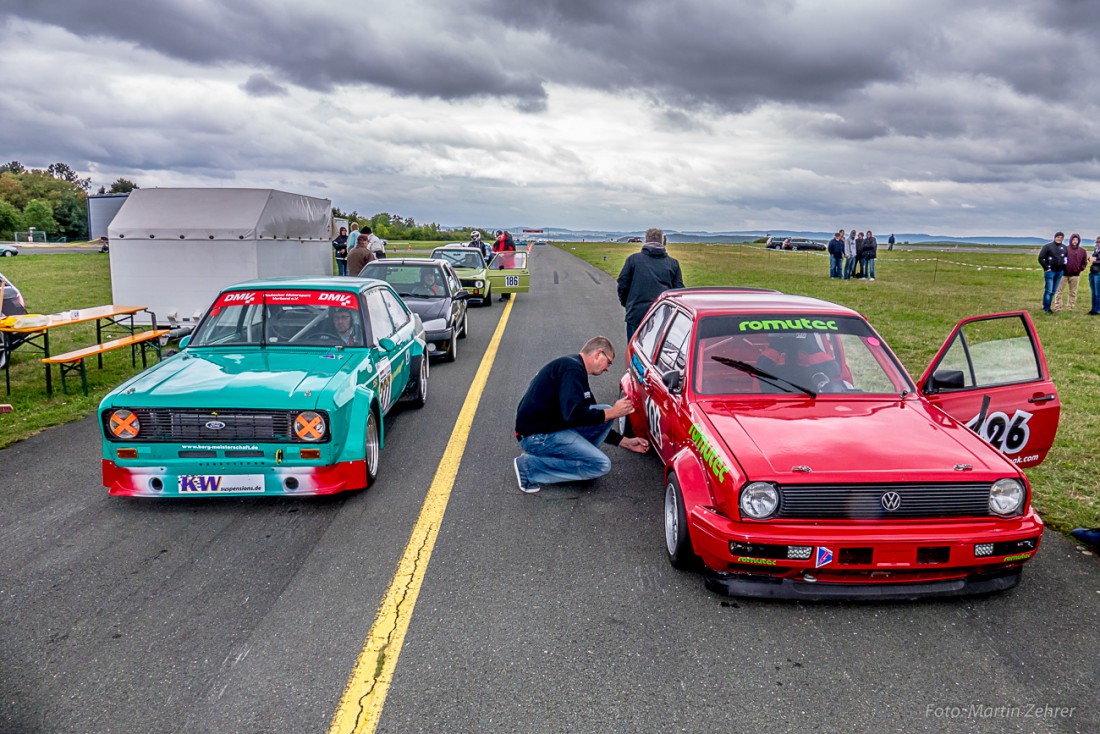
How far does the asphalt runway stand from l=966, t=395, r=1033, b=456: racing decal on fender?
662 millimetres

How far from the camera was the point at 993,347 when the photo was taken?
5.14 m

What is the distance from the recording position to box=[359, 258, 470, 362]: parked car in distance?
10.8m

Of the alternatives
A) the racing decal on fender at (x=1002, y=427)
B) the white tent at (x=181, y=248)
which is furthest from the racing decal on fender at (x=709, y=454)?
the white tent at (x=181, y=248)

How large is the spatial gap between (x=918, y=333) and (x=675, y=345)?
10.6 m

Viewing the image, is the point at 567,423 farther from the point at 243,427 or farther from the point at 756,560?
the point at 243,427

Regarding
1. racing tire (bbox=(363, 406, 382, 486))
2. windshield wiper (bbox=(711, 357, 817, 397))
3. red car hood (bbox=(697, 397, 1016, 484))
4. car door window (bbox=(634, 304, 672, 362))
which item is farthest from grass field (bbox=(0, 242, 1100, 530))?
racing tire (bbox=(363, 406, 382, 486))

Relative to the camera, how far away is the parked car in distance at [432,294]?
10.8 m

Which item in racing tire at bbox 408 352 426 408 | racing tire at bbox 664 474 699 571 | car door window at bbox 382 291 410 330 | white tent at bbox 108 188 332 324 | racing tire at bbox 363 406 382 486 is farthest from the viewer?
white tent at bbox 108 188 332 324

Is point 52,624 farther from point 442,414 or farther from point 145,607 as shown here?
point 442,414

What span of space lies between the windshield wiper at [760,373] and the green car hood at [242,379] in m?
2.74

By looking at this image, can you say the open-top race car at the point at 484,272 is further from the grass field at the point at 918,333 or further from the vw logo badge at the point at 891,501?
the vw logo badge at the point at 891,501

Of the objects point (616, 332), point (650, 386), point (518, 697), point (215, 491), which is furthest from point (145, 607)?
point (616, 332)

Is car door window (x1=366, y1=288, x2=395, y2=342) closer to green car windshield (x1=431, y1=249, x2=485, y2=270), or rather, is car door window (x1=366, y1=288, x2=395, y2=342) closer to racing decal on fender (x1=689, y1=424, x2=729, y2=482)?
racing decal on fender (x1=689, y1=424, x2=729, y2=482)

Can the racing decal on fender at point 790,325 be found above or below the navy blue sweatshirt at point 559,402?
above
